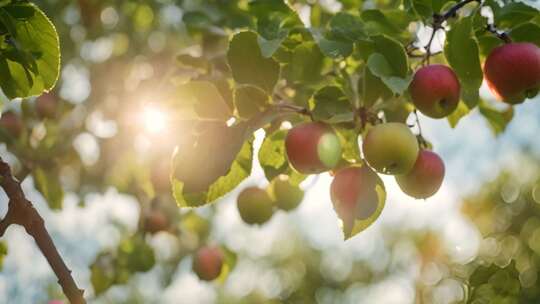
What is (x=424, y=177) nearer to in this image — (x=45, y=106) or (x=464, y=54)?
(x=464, y=54)

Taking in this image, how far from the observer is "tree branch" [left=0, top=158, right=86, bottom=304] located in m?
1.51

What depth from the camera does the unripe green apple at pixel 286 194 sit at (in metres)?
2.25

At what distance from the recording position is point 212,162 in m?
1.65

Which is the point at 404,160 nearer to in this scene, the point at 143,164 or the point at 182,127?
the point at 182,127

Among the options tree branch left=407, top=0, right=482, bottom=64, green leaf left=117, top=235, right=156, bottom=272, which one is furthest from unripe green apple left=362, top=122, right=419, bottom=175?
green leaf left=117, top=235, right=156, bottom=272

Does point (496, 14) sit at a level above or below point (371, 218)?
above

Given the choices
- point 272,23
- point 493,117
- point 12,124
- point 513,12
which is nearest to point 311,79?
point 272,23

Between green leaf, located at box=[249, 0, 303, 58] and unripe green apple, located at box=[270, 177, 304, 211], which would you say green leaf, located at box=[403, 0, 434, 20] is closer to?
green leaf, located at box=[249, 0, 303, 58]

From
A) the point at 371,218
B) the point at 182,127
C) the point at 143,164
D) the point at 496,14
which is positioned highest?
the point at 496,14

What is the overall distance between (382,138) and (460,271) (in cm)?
41

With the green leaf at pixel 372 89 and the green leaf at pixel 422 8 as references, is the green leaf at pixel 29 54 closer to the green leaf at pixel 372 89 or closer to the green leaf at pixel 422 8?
the green leaf at pixel 372 89

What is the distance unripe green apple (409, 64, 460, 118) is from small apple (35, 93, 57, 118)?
2.36 metres

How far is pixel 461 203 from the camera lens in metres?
15.0

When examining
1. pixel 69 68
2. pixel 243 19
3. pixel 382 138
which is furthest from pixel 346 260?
pixel 382 138
